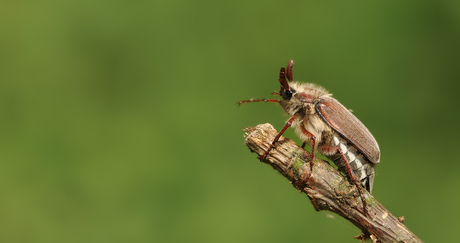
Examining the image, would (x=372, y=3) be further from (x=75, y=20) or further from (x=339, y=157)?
(x=75, y=20)

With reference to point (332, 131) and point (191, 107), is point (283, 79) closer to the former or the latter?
point (332, 131)

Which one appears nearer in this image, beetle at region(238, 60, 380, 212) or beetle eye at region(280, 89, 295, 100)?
beetle at region(238, 60, 380, 212)

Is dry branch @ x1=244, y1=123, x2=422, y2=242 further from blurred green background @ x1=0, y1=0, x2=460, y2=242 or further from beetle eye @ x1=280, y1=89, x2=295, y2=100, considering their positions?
blurred green background @ x1=0, y1=0, x2=460, y2=242

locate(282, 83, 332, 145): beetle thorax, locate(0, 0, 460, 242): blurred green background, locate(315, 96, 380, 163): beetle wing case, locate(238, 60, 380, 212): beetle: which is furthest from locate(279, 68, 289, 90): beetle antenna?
locate(0, 0, 460, 242): blurred green background

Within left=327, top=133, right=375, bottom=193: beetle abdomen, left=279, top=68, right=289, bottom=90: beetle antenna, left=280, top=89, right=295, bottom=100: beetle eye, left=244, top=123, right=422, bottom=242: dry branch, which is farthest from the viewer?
left=280, top=89, right=295, bottom=100: beetle eye

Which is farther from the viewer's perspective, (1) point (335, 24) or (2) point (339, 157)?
(1) point (335, 24)

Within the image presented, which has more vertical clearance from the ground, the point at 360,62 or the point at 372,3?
the point at 372,3

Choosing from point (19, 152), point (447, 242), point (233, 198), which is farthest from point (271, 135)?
point (19, 152)

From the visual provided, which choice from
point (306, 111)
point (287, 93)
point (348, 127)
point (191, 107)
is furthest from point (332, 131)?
point (191, 107)
